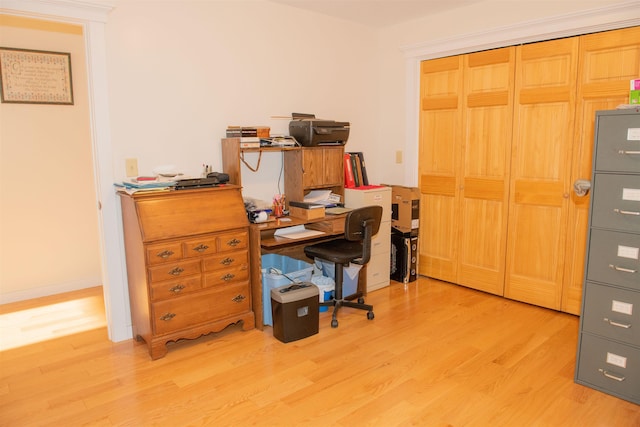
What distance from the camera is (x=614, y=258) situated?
233cm

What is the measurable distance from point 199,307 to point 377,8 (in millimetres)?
2885

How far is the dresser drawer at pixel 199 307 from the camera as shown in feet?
9.31

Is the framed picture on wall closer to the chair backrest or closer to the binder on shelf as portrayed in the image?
the binder on shelf

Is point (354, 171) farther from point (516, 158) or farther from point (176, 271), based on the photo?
point (176, 271)

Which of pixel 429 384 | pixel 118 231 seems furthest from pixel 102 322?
pixel 429 384

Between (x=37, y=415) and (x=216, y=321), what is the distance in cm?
111

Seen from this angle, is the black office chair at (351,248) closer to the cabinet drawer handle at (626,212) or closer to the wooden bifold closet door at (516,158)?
the wooden bifold closet door at (516,158)

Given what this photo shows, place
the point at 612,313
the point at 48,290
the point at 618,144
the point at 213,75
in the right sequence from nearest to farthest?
the point at 618,144, the point at 612,313, the point at 213,75, the point at 48,290

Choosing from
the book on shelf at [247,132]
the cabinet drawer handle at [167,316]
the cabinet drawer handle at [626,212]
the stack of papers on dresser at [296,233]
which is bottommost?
the cabinet drawer handle at [167,316]

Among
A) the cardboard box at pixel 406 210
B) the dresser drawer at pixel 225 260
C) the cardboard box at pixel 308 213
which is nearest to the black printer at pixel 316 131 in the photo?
the cardboard box at pixel 308 213

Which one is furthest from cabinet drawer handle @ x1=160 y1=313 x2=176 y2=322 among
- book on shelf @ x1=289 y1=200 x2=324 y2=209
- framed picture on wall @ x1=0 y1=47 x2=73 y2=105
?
framed picture on wall @ x1=0 y1=47 x2=73 y2=105

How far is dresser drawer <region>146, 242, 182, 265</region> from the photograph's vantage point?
275cm

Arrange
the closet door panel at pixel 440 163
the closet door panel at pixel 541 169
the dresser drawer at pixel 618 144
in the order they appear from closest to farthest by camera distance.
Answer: the dresser drawer at pixel 618 144 < the closet door panel at pixel 541 169 < the closet door panel at pixel 440 163

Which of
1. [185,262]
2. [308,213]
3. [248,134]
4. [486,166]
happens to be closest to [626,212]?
[486,166]
